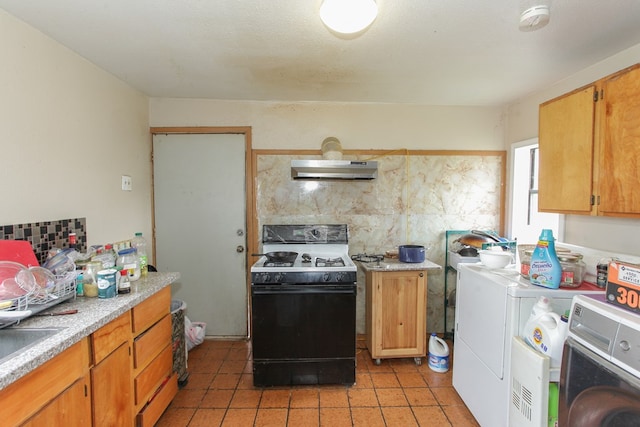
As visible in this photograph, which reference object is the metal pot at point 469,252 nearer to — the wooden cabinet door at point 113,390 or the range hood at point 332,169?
the range hood at point 332,169

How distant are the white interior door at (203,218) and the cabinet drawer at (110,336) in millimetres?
1379

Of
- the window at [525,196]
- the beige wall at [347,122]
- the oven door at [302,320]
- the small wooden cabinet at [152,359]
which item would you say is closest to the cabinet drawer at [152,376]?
the small wooden cabinet at [152,359]

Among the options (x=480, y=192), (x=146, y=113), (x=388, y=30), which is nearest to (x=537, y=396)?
(x=388, y=30)

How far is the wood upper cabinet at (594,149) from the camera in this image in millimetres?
1397

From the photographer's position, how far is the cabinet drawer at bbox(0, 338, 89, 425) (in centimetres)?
89

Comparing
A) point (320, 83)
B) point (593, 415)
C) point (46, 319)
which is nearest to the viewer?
point (593, 415)

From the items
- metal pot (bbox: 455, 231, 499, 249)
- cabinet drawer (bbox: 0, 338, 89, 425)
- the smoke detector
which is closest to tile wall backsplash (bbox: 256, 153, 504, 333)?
metal pot (bbox: 455, 231, 499, 249)

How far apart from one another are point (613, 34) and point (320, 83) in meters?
1.80

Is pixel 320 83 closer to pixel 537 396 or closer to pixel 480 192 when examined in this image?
pixel 480 192

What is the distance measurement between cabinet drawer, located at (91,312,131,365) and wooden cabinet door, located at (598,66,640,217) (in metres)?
2.48

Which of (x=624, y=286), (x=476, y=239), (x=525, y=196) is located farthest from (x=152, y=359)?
(x=525, y=196)

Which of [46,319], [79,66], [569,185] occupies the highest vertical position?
[79,66]

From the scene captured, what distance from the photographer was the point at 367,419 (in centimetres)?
185

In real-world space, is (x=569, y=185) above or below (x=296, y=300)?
above
